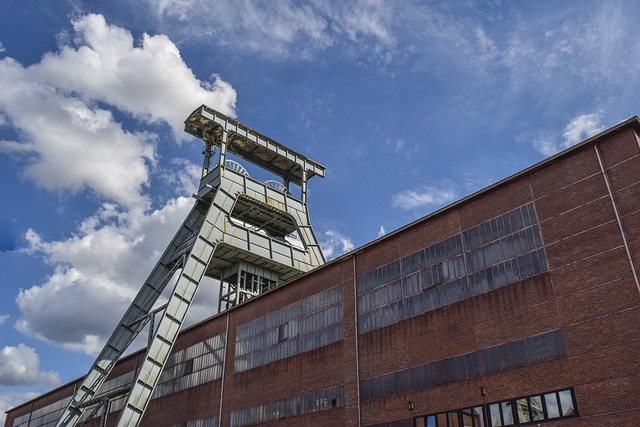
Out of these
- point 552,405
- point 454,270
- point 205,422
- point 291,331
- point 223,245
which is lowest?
point 552,405

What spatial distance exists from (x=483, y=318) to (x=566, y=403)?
12.7 ft

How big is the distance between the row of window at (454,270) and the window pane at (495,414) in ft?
12.6

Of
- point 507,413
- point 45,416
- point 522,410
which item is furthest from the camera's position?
point 45,416

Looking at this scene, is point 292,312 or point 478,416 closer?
point 478,416

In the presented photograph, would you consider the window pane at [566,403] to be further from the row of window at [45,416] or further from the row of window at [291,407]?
the row of window at [45,416]

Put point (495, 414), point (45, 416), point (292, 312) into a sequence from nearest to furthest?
point (495, 414) → point (292, 312) → point (45, 416)

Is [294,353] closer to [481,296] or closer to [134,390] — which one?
[134,390]

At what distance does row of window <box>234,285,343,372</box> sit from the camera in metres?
25.4

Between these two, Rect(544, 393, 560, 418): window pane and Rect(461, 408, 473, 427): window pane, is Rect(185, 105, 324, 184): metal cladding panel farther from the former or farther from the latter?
Rect(544, 393, 560, 418): window pane

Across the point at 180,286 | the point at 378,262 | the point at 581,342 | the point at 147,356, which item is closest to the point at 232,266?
the point at 180,286

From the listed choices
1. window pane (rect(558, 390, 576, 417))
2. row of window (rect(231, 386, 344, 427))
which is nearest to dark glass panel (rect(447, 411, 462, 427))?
window pane (rect(558, 390, 576, 417))

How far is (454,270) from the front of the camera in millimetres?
20922

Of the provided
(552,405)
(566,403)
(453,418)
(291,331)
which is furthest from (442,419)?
(291,331)

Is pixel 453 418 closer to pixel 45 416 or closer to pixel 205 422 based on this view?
pixel 205 422
